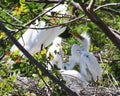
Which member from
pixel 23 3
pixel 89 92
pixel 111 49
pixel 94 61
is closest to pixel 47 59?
pixel 23 3

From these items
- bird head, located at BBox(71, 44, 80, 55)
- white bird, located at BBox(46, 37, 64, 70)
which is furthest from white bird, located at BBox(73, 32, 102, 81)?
white bird, located at BBox(46, 37, 64, 70)

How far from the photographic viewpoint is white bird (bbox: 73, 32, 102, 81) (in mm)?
2746

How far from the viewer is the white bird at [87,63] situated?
2746mm

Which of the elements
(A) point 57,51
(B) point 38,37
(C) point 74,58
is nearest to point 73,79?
(C) point 74,58

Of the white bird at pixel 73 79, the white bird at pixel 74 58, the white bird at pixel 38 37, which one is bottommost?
the white bird at pixel 73 79

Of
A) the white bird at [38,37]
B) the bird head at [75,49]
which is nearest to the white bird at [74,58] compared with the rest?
the bird head at [75,49]

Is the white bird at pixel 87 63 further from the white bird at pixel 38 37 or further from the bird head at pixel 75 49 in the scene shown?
the white bird at pixel 38 37

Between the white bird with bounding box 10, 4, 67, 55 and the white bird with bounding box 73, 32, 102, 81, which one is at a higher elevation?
the white bird with bounding box 10, 4, 67, 55

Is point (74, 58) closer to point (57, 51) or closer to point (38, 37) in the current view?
point (57, 51)

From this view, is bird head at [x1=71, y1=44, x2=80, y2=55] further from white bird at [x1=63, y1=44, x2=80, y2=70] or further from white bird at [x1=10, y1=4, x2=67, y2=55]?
white bird at [x1=10, y1=4, x2=67, y2=55]

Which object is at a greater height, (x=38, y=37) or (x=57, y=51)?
(x=38, y=37)

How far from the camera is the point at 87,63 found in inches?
108

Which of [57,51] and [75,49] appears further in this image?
[75,49]

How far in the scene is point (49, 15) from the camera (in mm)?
2371
